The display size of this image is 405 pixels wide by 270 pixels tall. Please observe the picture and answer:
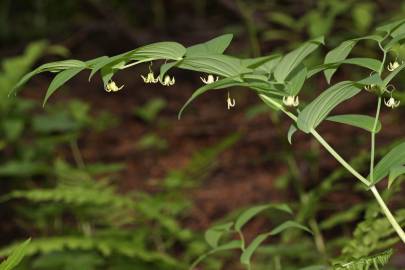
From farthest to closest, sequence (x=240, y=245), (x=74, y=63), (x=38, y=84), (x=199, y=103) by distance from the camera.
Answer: (x=38, y=84) < (x=199, y=103) < (x=240, y=245) < (x=74, y=63)

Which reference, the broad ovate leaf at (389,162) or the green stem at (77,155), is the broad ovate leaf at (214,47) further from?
the green stem at (77,155)

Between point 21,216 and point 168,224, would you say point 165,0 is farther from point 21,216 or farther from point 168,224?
point 168,224

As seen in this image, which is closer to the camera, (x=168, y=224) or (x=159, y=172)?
(x=168, y=224)

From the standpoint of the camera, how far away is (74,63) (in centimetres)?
76

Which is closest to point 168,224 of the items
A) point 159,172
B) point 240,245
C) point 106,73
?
point 240,245

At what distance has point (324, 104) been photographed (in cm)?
78

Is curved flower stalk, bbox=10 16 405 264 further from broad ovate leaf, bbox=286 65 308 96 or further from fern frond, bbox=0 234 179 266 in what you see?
fern frond, bbox=0 234 179 266

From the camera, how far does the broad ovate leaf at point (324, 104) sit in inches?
30.7

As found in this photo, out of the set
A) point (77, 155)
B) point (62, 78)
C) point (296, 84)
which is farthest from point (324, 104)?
point (77, 155)

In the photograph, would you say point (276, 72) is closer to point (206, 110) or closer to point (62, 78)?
point (62, 78)

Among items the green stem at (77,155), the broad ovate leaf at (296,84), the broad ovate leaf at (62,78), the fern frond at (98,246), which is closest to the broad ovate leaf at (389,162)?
the broad ovate leaf at (296,84)

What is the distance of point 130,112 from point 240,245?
12.0 feet

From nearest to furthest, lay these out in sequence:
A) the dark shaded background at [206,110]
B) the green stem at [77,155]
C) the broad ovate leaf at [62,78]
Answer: the broad ovate leaf at [62,78] < the green stem at [77,155] < the dark shaded background at [206,110]

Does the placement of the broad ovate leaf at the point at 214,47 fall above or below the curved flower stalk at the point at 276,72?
above
